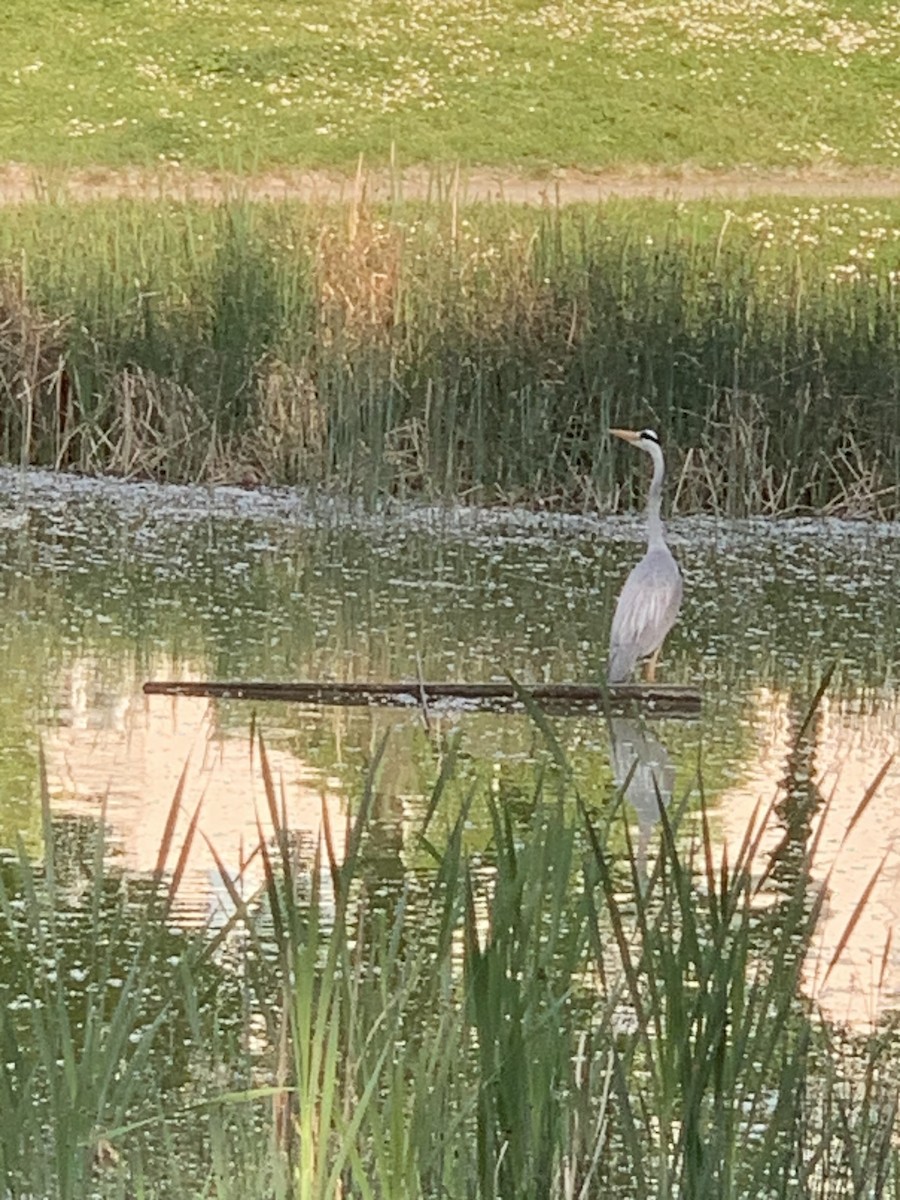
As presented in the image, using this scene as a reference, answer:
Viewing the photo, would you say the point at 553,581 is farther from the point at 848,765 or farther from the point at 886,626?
the point at 848,765

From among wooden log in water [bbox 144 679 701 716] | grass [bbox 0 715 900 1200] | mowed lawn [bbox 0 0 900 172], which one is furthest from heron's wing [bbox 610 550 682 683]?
mowed lawn [bbox 0 0 900 172]

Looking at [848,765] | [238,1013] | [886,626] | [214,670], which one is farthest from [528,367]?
[238,1013]

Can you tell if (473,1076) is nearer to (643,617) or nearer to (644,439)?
(643,617)

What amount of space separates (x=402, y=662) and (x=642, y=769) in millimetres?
A: 1009

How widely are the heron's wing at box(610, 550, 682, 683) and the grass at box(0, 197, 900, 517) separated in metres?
2.25

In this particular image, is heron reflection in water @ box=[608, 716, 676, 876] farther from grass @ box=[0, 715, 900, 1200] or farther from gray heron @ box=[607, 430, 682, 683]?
grass @ box=[0, 715, 900, 1200]

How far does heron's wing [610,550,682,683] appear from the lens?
5.75m

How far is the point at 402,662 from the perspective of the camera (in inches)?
235

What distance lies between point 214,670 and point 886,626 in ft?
5.76

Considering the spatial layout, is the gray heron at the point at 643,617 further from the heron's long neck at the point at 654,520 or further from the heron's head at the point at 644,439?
the heron's head at the point at 644,439

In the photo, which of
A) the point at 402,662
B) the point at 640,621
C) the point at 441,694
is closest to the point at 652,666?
the point at 640,621

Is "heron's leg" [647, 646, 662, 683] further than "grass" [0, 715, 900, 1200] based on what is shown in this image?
Yes

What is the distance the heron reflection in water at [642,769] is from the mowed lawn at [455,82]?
12.6 m

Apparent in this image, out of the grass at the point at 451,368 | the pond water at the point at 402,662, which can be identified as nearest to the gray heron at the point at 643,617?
the pond water at the point at 402,662
